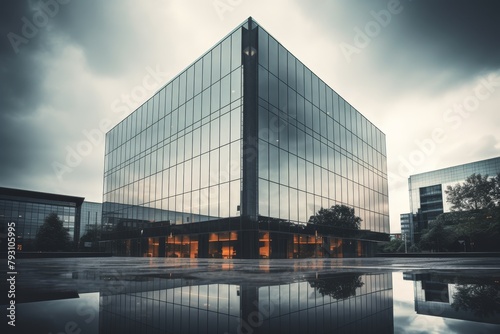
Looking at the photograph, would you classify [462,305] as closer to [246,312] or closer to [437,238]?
[246,312]

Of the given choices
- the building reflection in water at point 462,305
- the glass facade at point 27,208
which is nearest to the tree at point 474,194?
the building reflection in water at point 462,305

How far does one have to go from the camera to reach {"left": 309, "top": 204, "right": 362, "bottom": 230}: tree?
42.2 meters

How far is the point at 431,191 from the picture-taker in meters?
105

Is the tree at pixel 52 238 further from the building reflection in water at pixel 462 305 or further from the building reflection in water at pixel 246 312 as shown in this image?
the building reflection in water at pixel 462 305

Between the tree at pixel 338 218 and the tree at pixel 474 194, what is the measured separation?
46.0 ft

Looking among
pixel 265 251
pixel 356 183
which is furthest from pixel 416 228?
pixel 265 251

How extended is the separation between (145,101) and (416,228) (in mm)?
91832

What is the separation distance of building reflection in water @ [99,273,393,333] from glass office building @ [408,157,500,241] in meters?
108

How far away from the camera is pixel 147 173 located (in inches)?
1956

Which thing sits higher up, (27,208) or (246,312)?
(27,208)

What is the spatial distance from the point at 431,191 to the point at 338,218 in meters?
73.7

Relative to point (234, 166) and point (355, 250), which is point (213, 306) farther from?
point (355, 250)

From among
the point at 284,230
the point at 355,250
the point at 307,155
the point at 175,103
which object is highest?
the point at 175,103

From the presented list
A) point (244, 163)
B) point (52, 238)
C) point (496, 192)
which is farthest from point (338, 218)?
point (52, 238)
